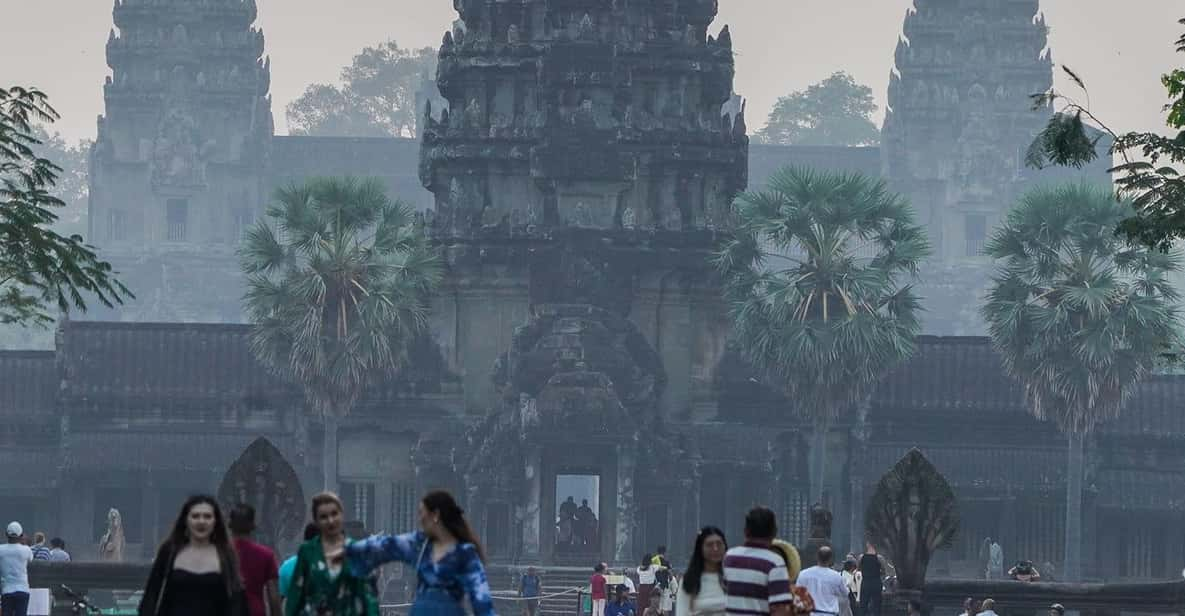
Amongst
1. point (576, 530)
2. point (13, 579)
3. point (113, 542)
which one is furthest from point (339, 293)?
point (13, 579)

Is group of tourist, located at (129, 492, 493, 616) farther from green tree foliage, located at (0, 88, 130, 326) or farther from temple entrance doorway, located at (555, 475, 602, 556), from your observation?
temple entrance doorway, located at (555, 475, 602, 556)

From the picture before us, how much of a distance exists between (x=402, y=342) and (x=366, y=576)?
41.6m

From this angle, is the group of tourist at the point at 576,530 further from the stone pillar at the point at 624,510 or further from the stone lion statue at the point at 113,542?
the stone lion statue at the point at 113,542

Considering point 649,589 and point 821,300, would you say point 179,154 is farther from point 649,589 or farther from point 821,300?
point 649,589

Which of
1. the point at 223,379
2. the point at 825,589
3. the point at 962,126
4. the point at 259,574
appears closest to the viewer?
the point at 259,574

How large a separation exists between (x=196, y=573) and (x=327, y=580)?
0.74 metres

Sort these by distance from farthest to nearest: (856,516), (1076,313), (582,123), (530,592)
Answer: (582,123) < (856,516) < (1076,313) < (530,592)

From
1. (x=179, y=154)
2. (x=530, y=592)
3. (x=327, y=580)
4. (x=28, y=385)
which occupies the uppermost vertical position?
(x=179, y=154)

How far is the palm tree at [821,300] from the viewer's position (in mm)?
58188

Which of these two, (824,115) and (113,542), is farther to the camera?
(824,115)

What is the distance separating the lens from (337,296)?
58.7m

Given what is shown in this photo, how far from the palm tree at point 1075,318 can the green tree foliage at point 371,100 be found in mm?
114298

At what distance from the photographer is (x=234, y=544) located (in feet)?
63.0

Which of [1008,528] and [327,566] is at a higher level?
[327,566]
